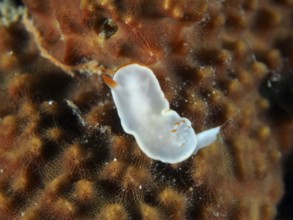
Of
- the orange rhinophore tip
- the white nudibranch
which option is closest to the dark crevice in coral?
the white nudibranch

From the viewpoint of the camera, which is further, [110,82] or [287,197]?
[287,197]

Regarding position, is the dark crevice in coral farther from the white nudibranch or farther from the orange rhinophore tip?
the orange rhinophore tip

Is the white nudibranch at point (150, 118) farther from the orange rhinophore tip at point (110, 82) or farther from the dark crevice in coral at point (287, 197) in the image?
the dark crevice in coral at point (287, 197)

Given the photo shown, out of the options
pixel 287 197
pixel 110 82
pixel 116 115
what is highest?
pixel 110 82

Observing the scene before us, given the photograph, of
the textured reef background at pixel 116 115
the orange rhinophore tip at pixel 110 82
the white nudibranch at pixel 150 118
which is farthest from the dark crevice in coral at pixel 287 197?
the orange rhinophore tip at pixel 110 82

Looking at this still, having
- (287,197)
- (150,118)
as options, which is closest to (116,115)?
(150,118)

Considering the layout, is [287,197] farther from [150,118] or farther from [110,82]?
[110,82]

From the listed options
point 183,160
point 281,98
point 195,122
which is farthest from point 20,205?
point 281,98
